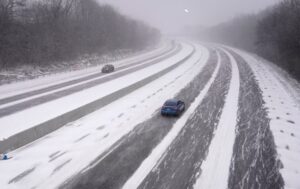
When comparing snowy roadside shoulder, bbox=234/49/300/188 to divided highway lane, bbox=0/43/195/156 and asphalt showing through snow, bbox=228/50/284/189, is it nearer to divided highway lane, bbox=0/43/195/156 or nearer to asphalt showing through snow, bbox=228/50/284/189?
asphalt showing through snow, bbox=228/50/284/189

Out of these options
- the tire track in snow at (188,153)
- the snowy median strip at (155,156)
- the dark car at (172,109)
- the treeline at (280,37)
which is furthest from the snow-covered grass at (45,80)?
the treeline at (280,37)

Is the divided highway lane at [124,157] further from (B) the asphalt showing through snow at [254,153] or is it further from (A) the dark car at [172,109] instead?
(B) the asphalt showing through snow at [254,153]

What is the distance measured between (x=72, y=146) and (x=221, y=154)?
338 inches

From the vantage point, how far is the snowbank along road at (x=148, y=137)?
10672mm

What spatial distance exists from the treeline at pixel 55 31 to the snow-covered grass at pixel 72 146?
62.2 ft

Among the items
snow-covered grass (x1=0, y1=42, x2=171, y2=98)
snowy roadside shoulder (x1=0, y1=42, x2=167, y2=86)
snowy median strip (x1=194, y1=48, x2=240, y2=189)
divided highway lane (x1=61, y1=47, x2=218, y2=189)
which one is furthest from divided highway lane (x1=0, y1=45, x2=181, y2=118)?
snowy median strip (x1=194, y1=48, x2=240, y2=189)

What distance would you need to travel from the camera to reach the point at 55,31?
39.4 metres

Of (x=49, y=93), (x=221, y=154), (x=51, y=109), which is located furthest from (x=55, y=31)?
(x=221, y=154)

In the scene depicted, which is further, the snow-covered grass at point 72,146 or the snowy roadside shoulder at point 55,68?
the snowy roadside shoulder at point 55,68

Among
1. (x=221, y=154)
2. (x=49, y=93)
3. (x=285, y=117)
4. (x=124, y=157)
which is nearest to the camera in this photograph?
(x=124, y=157)

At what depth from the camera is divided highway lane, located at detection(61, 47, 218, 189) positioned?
33.9ft

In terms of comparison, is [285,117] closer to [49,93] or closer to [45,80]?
[49,93]

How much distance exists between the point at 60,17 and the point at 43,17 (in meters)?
3.70

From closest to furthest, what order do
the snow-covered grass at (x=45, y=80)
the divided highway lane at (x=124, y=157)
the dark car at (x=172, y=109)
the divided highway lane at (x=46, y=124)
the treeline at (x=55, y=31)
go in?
1. the divided highway lane at (x=124, y=157)
2. the divided highway lane at (x=46, y=124)
3. the dark car at (x=172, y=109)
4. the snow-covered grass at (x=45, y=80)
5. the treeline at (x=55, y=31)
